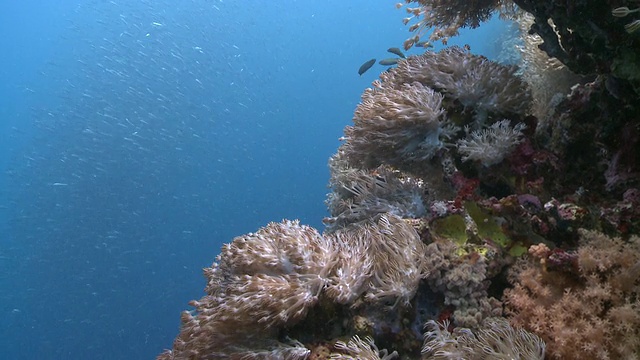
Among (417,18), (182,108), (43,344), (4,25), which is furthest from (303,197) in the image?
(417,18)

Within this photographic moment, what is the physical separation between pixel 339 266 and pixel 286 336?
56 cm

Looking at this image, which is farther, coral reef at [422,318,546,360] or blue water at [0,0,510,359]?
blue water at [0,0,510,359]

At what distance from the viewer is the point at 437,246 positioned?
117 inches

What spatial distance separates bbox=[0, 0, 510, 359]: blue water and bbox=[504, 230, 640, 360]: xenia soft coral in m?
26.6

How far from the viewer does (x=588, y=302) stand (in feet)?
7.61

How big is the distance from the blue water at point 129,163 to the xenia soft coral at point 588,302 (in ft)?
87.4

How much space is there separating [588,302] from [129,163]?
49313mm

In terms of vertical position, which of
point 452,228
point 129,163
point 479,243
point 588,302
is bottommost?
point 588,302

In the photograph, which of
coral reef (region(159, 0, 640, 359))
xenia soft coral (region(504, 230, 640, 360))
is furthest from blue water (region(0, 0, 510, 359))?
xenia soft coral (region(504, 230, 640, 360))

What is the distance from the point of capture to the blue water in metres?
43.8

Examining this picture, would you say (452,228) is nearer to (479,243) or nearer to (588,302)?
(479,243)

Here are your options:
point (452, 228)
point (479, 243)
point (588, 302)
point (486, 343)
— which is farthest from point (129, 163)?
point (588, 302)

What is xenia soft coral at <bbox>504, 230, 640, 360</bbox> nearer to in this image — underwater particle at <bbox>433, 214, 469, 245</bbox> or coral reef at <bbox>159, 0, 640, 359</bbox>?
coral reef at <bbox>159, 0, 640, 359</bbox>

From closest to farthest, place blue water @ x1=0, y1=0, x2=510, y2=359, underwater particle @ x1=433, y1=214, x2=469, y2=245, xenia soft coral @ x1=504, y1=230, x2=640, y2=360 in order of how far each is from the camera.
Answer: xenia soft coral @ x1=504, y1=230, x2=640, y2=360 < underwater particle @ x1=433, y1=214, x2=469, y2=245 < blue water @ x1=0, y1=0, x2=510, y2=359
